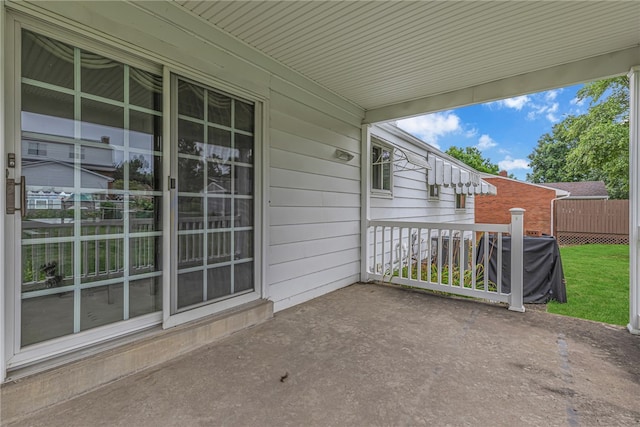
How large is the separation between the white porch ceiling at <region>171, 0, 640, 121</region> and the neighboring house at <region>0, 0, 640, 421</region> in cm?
2

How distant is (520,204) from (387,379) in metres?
15.1

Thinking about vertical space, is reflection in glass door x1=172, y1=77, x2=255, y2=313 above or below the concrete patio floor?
above

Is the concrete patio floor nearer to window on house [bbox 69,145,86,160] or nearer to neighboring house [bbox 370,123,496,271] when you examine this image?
window on house [bbox 69,145,86,160]

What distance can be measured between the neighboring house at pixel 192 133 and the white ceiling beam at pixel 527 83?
0.02 meters

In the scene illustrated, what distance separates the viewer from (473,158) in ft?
92.9

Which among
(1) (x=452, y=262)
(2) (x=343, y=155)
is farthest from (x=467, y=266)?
(2) (x=343, y=155)

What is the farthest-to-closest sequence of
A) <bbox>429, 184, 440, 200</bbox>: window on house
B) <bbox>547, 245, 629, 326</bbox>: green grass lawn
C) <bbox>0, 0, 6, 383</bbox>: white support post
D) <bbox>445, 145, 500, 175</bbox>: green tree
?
1. <bbox>445, 145, 500, 175</bbox>: green tree
2. <bbox>429, 184, 440, 200</bbox>: window on house
3. <bbox>547, 245, 629, 326</bbox>: green grass lawn
4. <bbox>0, 0, 6, 383</bbox>: white support post

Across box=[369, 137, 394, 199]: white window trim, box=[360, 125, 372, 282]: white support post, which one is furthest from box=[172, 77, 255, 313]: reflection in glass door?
box=[369, 137, 394, 199]: white window trim

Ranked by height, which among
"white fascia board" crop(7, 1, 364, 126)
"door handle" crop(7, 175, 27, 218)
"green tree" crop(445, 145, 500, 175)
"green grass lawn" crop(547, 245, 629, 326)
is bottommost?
"green grass lawn" crop(547, 245, 629, 326)

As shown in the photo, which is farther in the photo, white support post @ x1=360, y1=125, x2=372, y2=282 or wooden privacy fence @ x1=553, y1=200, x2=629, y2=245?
wooden privacy fence @ x1=553, y1=200, x2=629, y2=245

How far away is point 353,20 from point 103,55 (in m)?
1.84

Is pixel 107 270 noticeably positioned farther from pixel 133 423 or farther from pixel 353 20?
pixel 353 20

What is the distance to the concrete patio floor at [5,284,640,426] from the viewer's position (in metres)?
1.63

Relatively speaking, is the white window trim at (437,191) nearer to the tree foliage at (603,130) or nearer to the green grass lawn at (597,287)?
the green grass lawn at (597,287)
